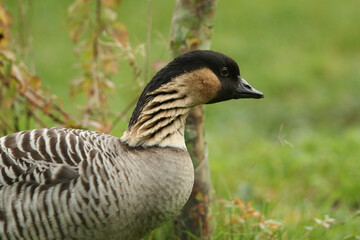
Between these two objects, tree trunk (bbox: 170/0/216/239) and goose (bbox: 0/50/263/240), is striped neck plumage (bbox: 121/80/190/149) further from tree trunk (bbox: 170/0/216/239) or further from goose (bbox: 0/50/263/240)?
tree trunk (bbox: 170/0/216/239)

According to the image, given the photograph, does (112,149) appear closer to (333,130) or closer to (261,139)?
(261,139)

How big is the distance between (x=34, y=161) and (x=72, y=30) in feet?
6.27

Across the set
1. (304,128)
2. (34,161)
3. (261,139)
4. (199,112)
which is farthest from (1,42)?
(304,128)

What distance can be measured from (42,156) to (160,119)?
81cm

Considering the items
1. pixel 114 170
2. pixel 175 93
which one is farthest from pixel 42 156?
pixel 175 93

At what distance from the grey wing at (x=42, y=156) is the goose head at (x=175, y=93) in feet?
1.33

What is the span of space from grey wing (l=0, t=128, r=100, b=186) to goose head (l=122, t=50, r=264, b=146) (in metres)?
0.41

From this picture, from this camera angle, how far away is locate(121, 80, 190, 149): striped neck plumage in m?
3.69

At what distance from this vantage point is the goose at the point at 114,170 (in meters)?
3.33

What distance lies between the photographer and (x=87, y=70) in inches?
207

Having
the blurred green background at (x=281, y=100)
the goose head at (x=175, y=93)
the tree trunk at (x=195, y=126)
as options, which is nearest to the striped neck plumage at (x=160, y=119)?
the goose head at (x=175, y=93)

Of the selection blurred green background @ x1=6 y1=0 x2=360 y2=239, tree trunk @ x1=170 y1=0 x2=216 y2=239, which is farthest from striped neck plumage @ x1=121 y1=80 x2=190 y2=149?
blurred green background @ x1=6 y1=0 x2=360 y2=239

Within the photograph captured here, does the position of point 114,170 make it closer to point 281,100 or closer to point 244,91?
point 244,91

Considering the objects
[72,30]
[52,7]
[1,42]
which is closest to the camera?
[1,42]
